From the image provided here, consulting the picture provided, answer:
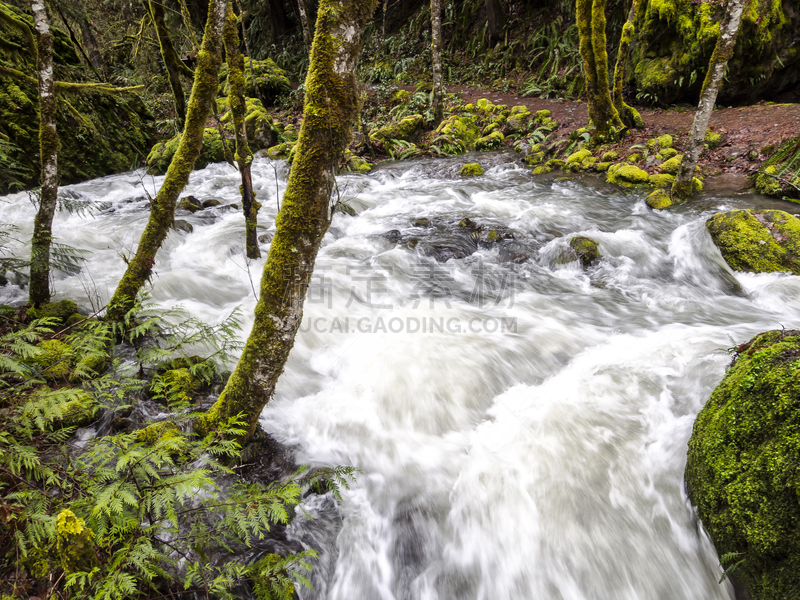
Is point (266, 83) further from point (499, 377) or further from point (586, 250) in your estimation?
point (499, 377)

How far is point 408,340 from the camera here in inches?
229

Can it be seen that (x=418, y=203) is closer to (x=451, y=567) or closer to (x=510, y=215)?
(x=510, y=215)

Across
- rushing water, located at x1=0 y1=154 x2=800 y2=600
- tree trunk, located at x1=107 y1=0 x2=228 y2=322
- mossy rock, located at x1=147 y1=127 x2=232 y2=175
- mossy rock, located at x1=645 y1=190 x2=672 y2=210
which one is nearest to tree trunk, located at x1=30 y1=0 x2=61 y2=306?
Answer: tree trunk, located at x1=107 y1=0 x2=228 y2=322

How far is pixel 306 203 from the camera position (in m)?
2.55

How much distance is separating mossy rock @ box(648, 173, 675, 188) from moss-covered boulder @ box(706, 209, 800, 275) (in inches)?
120

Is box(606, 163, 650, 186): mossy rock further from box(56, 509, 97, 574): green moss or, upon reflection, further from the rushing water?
box(56, 509, 97, 574): green moss

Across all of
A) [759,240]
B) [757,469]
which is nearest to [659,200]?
[759,240]

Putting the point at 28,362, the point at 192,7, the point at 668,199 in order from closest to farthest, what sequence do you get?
the point at 28,362 → the point at 668,199 → the point at 192,7

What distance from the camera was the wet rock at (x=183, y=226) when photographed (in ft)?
29.4

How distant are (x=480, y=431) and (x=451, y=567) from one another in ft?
4.85

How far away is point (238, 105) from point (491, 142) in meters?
11.8

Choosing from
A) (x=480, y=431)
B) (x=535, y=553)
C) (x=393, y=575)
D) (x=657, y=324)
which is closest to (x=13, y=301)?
(x=393, y=575)

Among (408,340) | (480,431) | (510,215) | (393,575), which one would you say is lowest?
(393,575)

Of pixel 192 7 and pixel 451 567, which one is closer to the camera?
pixel 451 567
